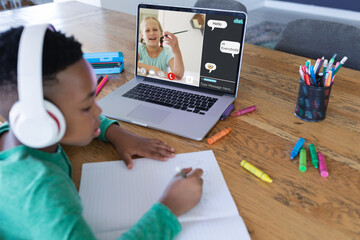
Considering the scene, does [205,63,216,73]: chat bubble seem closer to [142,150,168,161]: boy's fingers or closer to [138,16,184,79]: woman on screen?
[138,16,184,79]: woman on screen

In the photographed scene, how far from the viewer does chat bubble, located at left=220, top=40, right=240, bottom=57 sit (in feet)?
3.07

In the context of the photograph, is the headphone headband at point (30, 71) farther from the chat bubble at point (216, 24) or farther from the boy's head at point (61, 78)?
the chat bubble at point (216, 24)

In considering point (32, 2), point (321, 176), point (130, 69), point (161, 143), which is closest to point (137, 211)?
point (161, 143)

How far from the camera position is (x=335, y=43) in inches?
53.1

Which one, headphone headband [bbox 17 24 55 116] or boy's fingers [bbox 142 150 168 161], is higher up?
headphone headband [bbox 17 24 55 116]

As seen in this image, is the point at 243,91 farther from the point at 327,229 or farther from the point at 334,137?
→ the point at 327,229

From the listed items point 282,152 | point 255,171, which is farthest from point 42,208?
point 282,152

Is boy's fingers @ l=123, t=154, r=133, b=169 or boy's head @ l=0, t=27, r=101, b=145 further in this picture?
boy's fingers @ l=123, t=154, r=133, b=169

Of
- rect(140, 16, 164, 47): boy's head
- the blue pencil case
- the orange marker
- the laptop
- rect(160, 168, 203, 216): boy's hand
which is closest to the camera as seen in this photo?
rect(160, 168, 203, 216): boy's hand

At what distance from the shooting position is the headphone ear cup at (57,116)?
501mm

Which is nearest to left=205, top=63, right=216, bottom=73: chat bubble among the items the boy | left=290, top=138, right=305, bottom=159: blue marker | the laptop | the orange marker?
the laptop

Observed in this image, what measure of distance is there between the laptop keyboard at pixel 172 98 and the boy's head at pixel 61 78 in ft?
1.30

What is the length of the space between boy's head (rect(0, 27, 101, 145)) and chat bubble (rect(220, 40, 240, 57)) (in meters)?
0.50

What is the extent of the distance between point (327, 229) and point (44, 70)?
579mm
